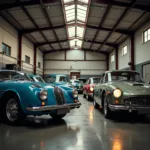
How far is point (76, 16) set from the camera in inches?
658

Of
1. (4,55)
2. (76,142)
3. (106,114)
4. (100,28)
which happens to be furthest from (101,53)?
(76,142)

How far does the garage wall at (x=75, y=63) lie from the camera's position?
→ 29.5m

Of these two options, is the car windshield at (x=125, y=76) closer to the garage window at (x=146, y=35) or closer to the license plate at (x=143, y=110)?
the license plate at (x=143, y=110)

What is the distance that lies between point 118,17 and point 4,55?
9146mm

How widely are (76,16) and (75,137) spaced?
14495 mm

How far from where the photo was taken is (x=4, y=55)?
46.3ft

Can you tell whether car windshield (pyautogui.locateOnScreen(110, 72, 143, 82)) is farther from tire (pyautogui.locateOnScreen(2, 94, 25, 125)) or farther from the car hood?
tire (pyautogui.locateOnScreen(2, 94, 25, 125))

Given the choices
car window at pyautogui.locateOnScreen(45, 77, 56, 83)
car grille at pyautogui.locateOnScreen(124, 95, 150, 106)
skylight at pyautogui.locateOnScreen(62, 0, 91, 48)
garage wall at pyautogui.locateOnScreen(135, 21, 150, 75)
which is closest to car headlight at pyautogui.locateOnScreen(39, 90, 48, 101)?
car grille at pyautogui.locateOnScreen(124, 95, 150, 106)

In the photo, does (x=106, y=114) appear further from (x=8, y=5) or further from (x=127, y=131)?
(x=8, y=5)

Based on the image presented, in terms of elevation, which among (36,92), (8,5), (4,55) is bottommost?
(36,92)

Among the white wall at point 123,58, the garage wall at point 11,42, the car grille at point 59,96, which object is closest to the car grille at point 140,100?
the car grille at point 59,96

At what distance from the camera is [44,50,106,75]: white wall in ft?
96.8

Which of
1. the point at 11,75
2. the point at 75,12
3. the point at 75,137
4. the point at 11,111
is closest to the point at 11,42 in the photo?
the point at 75,12

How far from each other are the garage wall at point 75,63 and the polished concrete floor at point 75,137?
24751 millimetres
